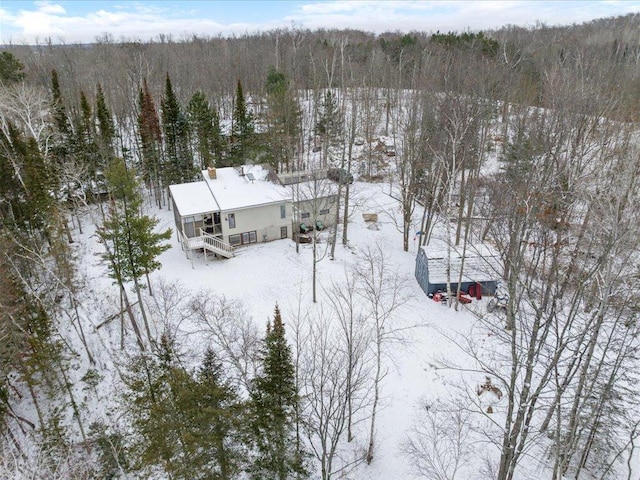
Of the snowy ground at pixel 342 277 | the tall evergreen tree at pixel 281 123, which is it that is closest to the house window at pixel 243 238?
the snowy ground at pixel 342 277

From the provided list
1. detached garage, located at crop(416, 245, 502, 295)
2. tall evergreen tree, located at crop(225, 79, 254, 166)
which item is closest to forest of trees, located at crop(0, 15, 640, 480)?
tall evergreen tree, located at crop(225, 79, 254, 166)

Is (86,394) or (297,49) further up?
(297,49)

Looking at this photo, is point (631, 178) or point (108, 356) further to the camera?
point (108, 356)

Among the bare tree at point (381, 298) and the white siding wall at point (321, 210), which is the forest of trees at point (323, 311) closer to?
the bare tree at point (381, 298)

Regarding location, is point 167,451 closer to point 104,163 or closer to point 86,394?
point 86,394

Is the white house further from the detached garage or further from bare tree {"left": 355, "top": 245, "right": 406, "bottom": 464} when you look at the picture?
the detached garage

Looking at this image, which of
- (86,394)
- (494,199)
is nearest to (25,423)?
(86,394)

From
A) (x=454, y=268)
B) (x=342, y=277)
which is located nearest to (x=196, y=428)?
(x=342, y=277)
